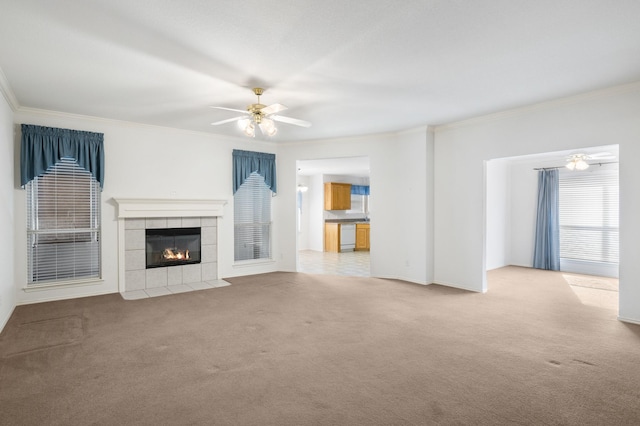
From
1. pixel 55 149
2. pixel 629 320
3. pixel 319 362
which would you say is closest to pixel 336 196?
pixel 55 149

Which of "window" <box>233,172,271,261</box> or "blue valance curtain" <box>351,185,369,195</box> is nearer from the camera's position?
"window" <box>233,172,271,261</box>

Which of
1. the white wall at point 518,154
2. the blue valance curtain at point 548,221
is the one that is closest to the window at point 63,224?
the white wall at point 518,154

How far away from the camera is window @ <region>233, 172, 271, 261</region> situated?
22.2 feet

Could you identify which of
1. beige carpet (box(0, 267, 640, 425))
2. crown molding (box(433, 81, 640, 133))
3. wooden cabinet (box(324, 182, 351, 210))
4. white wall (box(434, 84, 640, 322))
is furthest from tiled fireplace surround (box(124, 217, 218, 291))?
wooden cabinet (box(324, 182, 351, 210))

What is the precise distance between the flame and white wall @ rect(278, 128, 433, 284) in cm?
190

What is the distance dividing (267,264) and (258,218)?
948mm

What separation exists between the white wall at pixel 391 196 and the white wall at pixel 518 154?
259 millimetres

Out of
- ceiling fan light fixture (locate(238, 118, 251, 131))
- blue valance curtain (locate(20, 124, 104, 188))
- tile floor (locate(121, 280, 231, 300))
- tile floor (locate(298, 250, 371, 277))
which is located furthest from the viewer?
tile floor (locate(298, 250, 371, 277))

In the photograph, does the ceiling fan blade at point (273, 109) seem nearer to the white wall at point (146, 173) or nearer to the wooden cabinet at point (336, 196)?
the white wall at point (146, 173)

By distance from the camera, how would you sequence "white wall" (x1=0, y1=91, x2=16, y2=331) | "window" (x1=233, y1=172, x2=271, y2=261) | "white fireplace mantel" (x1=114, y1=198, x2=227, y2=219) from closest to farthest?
"white wall" (x1=0, y1=91, x2=16, y2=331) < "white fireplace mantel" (x1=114, y1=198, x2=227, y2=219) < "window" (x1=233, y1=172, x2=271, y2=261)

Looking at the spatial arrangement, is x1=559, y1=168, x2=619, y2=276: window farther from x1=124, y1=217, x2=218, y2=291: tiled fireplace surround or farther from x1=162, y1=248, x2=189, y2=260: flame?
x1=162, y1=248, x2=189, y2=260: flame

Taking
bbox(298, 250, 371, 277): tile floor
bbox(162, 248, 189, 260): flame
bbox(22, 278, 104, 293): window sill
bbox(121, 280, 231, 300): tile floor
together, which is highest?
bbox(162, 248, 189, 260): flame

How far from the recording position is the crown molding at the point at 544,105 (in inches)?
154

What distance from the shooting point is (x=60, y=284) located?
4945 mm
